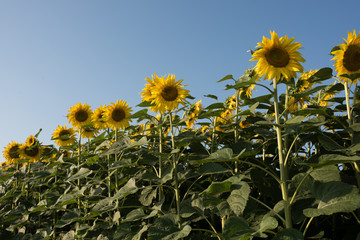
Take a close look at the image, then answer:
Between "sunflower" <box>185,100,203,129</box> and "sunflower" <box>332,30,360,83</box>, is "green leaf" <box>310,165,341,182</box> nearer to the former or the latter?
"sunflower" <box>332,30,360,83</box>

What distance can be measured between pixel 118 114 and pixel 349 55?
7.61ft

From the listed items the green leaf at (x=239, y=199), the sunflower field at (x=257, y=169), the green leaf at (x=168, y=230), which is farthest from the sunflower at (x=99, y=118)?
the green leaf at (x=239, y=199)

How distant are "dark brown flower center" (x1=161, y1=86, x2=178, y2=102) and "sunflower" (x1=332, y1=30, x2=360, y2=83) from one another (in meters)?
1.29

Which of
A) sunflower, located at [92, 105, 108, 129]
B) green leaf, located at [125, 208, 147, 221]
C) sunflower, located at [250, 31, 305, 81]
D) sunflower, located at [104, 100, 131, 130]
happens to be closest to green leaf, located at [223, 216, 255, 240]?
green leaf, located at [125, 208, 147, 221]

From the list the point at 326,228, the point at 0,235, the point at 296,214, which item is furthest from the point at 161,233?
the point at 0,235

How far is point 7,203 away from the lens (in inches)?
189

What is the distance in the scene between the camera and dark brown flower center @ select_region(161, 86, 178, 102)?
2.85 metres

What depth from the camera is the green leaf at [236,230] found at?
1.60 m

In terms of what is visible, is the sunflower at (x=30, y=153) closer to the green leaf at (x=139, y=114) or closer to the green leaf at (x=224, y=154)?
the green leaf at (x=139, y=114)

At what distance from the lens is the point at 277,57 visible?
2.24 m

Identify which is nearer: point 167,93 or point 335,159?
point 335,159

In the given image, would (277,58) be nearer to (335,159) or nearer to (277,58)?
(277,58)

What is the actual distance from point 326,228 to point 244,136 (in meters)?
1.03

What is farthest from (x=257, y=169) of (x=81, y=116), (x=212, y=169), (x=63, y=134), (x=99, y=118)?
(x=63, y=134)
